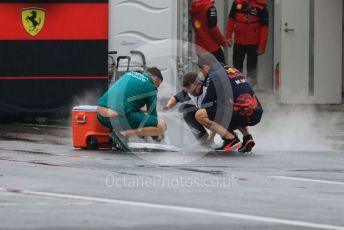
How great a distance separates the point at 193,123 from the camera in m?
14.9

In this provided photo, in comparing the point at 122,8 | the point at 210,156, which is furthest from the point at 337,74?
the point at 210,156

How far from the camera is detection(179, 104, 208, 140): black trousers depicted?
48.8 feet

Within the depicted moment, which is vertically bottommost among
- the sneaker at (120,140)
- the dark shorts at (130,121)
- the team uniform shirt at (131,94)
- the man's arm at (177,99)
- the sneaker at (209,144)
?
the sneaker at (209,144)

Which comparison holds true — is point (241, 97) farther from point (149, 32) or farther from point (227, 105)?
point (149, 32)

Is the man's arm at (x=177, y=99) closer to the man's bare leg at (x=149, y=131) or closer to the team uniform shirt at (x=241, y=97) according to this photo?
the man's bare leg at (x=149, y=131)

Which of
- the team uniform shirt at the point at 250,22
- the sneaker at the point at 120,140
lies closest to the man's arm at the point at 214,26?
the team uniform shirt at the point at 250,22

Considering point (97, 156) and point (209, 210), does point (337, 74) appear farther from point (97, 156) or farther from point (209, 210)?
point (209, 210)

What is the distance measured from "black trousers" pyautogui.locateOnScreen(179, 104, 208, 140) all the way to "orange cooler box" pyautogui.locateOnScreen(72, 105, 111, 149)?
131cm

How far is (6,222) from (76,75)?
9343 millimetres

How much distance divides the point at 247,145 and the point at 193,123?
1090 mm

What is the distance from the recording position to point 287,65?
71.5 ft

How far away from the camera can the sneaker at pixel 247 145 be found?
46.4 feet

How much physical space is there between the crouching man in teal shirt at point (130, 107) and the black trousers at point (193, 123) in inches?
38.7

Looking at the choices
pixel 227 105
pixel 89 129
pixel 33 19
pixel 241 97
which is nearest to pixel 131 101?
pixel 89 129
